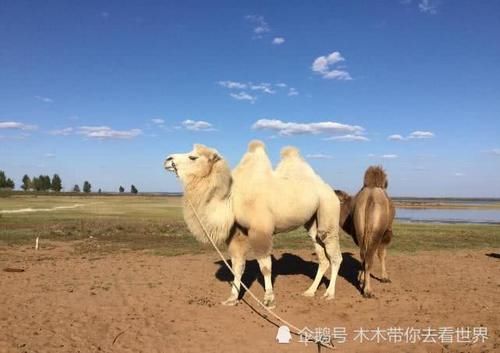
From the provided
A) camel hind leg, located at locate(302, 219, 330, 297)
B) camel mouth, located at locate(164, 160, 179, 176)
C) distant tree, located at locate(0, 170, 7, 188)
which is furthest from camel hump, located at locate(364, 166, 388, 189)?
distant tree, located at locate(0, 170, 7, 188)

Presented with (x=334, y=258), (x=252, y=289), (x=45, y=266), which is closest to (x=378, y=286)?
(x=334, y=258)

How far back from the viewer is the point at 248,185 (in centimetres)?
949

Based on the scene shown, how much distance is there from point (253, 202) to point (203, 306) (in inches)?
92.5

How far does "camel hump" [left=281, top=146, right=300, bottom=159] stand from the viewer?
10.7 metres

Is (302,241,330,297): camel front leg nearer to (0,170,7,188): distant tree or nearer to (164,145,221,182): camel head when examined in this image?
(164,145,221,182): camel head

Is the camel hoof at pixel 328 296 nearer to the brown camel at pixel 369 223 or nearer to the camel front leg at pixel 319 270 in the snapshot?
the camel front leg at pixel 319 270

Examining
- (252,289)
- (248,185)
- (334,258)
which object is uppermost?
(248,185)

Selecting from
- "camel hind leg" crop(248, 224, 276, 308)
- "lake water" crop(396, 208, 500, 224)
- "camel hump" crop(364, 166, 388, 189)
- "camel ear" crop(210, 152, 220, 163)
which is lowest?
"lake water" crop(396, 208, 500, 224)

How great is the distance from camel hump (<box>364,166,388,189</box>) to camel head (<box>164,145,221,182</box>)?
4.20 metres

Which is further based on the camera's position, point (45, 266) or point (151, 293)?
point (45, 266)

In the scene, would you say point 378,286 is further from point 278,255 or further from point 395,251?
point 395,251

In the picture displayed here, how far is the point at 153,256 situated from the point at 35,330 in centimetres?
889

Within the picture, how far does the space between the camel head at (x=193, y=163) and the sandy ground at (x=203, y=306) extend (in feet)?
8.76

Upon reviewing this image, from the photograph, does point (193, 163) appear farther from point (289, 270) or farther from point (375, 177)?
point (289, 270)
